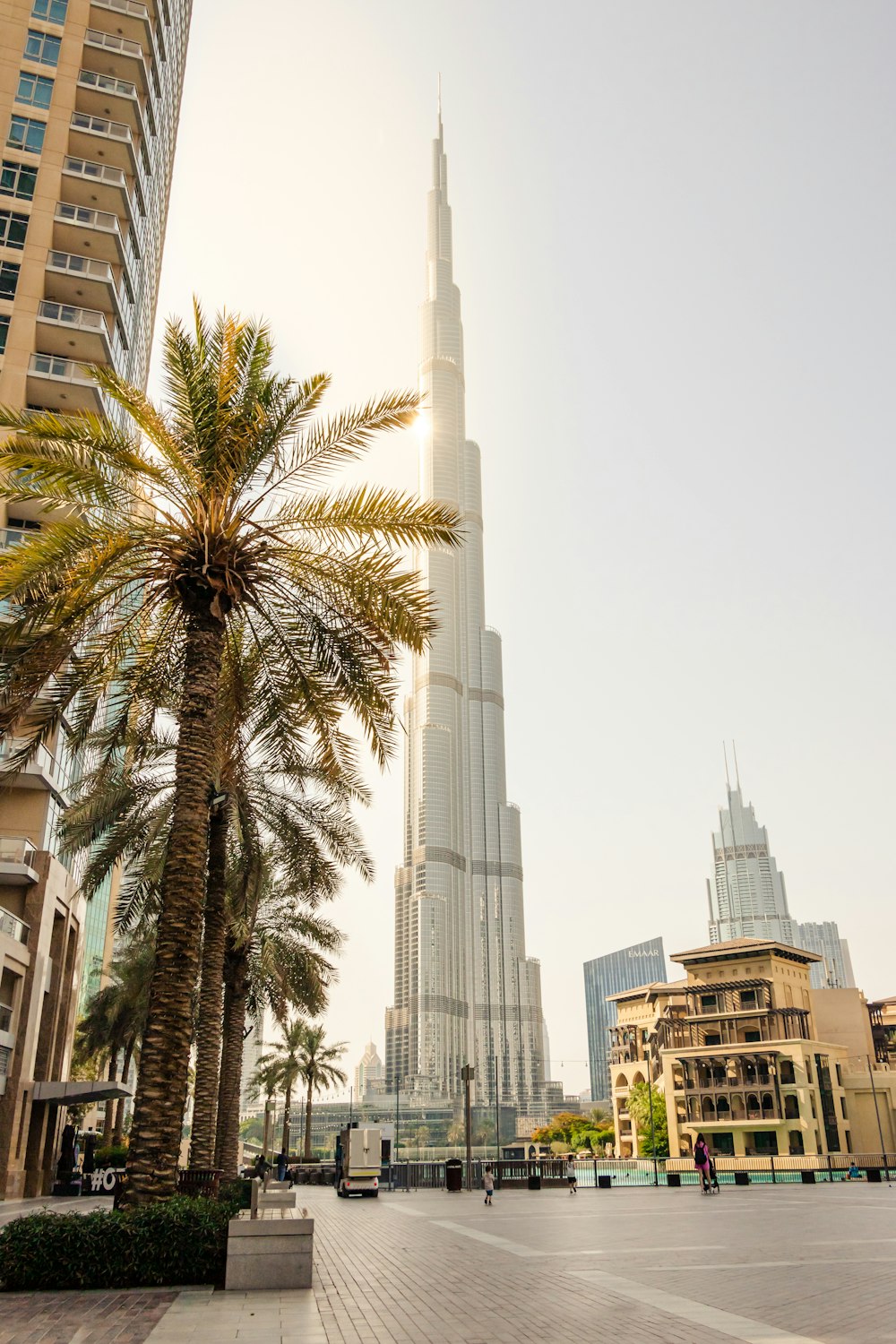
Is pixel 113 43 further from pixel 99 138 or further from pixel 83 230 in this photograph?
pixel 83 230

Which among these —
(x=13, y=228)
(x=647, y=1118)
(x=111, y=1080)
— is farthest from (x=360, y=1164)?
(x=647, y=1118)

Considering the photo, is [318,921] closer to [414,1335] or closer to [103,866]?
[103,866]

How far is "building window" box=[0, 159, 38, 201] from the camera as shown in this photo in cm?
4384

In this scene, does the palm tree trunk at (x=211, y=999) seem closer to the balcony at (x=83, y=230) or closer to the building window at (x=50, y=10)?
the balcony at (x=83, y=230)

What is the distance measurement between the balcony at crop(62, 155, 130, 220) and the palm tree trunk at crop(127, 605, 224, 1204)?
37259 mm

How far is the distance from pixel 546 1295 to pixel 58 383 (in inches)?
1514

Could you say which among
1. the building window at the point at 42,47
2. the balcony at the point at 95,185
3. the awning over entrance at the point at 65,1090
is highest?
the building window at the point at 42,47

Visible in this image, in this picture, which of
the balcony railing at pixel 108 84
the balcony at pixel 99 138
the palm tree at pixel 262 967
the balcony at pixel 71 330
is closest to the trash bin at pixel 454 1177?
the palm tree at pixel 262 967

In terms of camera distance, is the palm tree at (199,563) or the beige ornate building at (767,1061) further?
the beige ornate building at (767,1061)

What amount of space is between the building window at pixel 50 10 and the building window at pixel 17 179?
8.12m

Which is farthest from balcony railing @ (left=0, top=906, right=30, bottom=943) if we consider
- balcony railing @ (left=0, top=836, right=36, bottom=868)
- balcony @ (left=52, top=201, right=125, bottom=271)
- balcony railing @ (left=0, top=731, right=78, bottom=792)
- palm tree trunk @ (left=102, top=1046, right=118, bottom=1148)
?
balcony @ (left=52, top=201, right=125, bottom=271)

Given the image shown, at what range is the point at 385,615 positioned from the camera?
16.0 metres

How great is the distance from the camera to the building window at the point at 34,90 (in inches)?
1778

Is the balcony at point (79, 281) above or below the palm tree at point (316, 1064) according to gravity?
above
